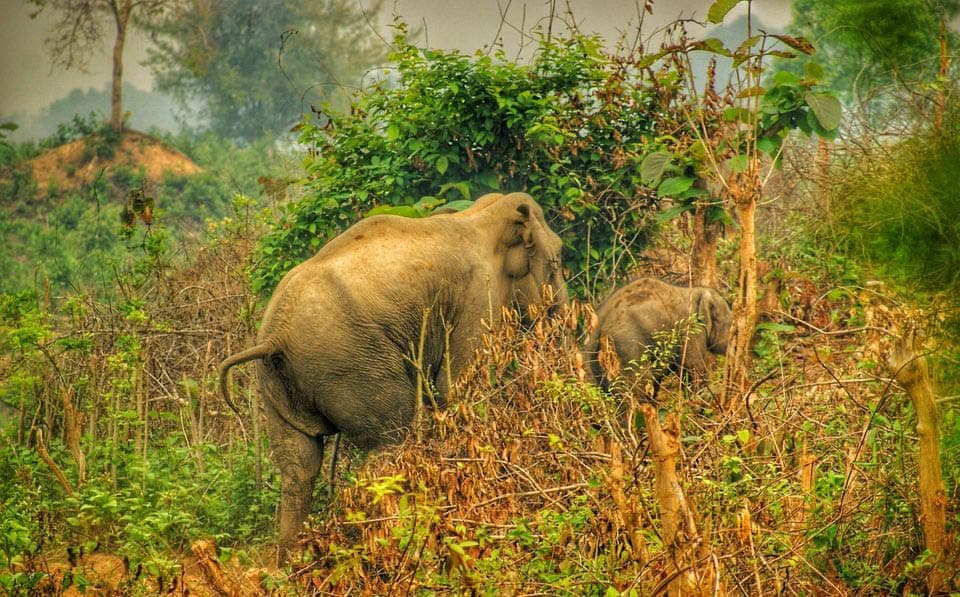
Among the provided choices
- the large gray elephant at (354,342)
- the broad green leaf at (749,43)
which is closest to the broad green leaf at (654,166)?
the large gray elephant at (354,342)

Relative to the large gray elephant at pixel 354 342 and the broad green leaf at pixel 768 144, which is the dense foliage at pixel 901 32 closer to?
the broad green leaf at pixel 768 144

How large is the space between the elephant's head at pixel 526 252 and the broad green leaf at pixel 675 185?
81 cm

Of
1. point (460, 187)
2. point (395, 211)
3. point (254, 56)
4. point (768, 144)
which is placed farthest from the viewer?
point (254, 56)

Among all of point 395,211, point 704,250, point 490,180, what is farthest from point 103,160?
point 704,250

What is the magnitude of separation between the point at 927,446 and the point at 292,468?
11.4 feet

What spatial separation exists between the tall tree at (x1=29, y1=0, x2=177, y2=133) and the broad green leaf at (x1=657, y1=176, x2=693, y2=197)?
1826 cm

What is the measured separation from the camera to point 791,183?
11.6 m

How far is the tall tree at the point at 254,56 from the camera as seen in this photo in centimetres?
3441

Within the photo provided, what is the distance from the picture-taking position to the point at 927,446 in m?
4.21

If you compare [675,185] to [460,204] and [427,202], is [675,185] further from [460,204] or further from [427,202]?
[427,202]

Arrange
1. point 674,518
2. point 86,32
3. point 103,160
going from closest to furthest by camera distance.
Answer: point 674,518 → point 86,32 → point 103,160

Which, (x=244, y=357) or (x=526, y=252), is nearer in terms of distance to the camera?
(x=244, y=357)

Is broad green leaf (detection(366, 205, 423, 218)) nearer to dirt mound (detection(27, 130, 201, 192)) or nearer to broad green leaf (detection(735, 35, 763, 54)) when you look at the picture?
broad green leaf (detection(735, 35, 763, 54))

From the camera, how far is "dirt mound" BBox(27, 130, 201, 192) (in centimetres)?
2434
